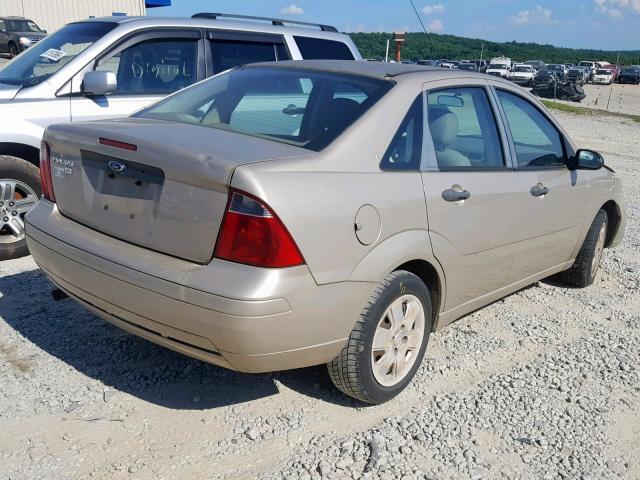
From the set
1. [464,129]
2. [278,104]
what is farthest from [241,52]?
[464,129]

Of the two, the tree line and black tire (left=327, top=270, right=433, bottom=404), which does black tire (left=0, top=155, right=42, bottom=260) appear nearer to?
black tire (left=327, top=270, right=433, bottom=404)

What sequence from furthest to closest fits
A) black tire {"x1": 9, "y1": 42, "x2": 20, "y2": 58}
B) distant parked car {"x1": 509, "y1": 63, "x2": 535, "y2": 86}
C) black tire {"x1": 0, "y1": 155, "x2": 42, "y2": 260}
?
distant parked car {"x1": 509, "y1": 63, "x2": 535, "y2": 86} < black tire {"x1": 9, "y1": 42, "x2": 20, "y2": 58} < black tire {"x1": 0, "y1": 155, "x2": 42, "y2": 260}

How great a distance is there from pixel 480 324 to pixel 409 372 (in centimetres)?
126

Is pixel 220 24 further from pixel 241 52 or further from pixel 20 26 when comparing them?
pixel 20 26

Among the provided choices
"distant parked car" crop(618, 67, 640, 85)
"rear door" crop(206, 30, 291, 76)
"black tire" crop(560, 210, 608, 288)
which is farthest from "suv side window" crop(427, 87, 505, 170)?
"distant parked car" crop(618, 67, 640, 85)

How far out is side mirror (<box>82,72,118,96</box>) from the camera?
16.9 feet

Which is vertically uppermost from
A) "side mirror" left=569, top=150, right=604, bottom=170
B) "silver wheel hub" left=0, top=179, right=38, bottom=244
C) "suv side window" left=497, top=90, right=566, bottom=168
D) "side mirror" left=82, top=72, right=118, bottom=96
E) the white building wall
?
the white building wall

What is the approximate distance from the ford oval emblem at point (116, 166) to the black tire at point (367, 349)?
1.29 metres

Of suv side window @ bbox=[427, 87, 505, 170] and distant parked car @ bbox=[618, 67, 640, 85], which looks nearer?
suv side window @ bbox=[427, 87, 505, 170]

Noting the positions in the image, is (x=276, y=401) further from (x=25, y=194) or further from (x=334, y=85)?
(x=25, y=194)

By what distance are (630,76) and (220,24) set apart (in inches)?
2654

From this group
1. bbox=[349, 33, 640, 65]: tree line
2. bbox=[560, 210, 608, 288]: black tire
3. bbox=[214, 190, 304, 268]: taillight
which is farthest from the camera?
bbox=[349, 33, 640, 65]: tree line

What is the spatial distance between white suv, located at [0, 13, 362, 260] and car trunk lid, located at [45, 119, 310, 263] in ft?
6.28

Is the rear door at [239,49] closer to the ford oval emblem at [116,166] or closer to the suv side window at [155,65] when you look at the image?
the suv side window at [155,65]
